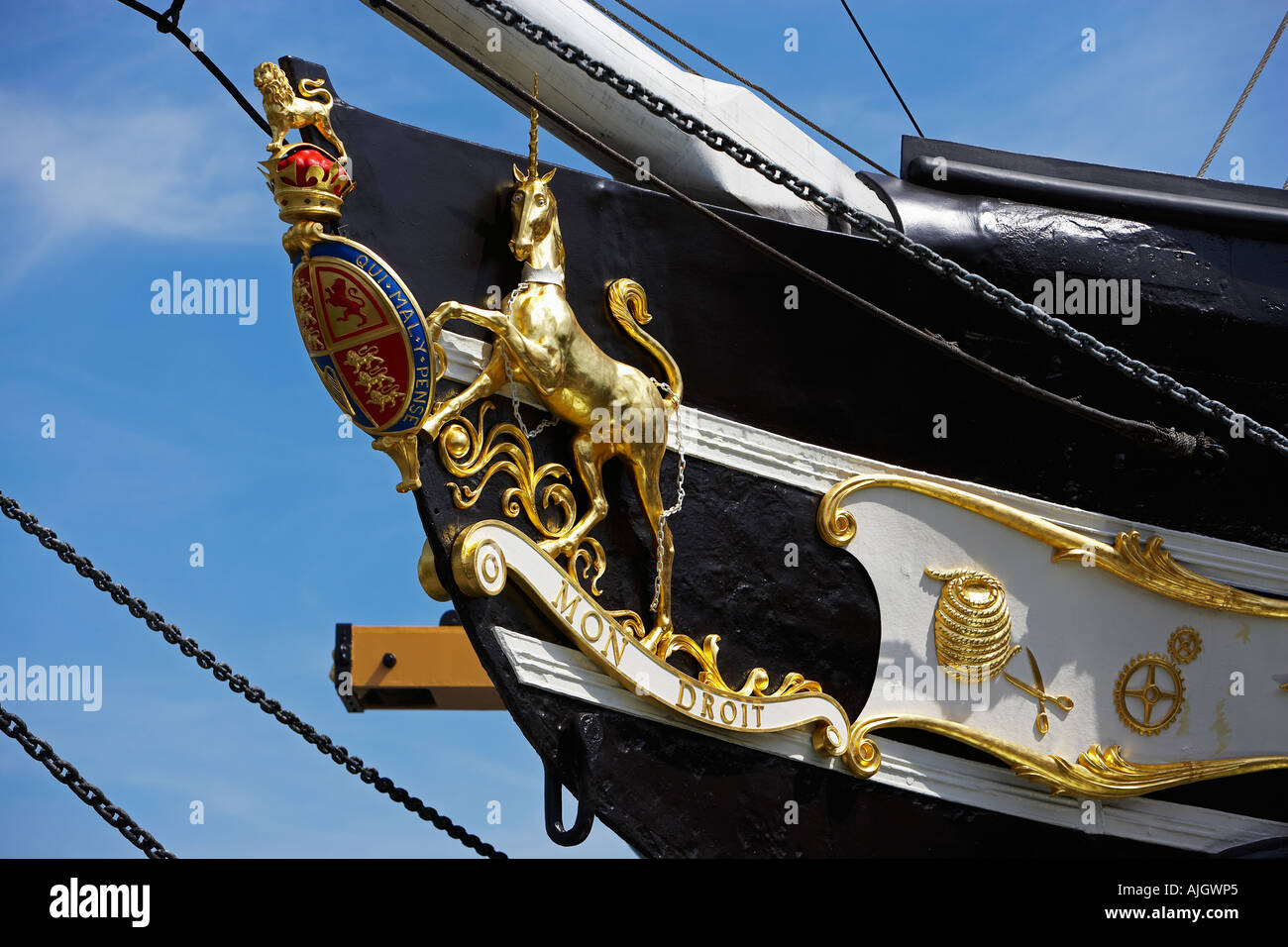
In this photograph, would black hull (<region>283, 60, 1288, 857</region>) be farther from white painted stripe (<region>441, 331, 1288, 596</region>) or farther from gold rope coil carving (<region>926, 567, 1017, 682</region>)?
gold rope coil carving (<region>926, 567, 1017, 682</region>)

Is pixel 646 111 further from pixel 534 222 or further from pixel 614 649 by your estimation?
pixel 614 649

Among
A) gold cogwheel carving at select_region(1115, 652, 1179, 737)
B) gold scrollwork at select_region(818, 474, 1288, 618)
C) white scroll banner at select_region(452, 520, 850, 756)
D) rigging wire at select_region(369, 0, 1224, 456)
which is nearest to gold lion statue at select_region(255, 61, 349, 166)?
rigging wire at select_region(369, 0, 1224, 456)

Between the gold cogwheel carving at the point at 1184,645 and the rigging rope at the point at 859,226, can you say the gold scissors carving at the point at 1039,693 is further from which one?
the rigging rope at the point at 859,226

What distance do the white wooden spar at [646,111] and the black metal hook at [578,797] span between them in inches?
66.1

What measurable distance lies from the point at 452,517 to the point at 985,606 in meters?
1.71

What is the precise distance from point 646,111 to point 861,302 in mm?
863

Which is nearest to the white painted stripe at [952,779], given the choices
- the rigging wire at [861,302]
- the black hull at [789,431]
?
the black hull at [789,431]

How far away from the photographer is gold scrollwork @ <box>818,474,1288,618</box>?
462cm

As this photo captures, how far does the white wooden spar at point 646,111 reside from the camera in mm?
4504

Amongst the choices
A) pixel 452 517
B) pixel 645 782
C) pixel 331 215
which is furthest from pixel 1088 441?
pixel 331 215

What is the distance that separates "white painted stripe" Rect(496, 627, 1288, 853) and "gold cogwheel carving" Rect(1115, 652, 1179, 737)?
254 millimetres

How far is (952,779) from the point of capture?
15.4 feet

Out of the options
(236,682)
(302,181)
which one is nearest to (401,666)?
(236,682)

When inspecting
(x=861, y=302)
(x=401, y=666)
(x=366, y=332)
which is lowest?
(x=401, y=666)
